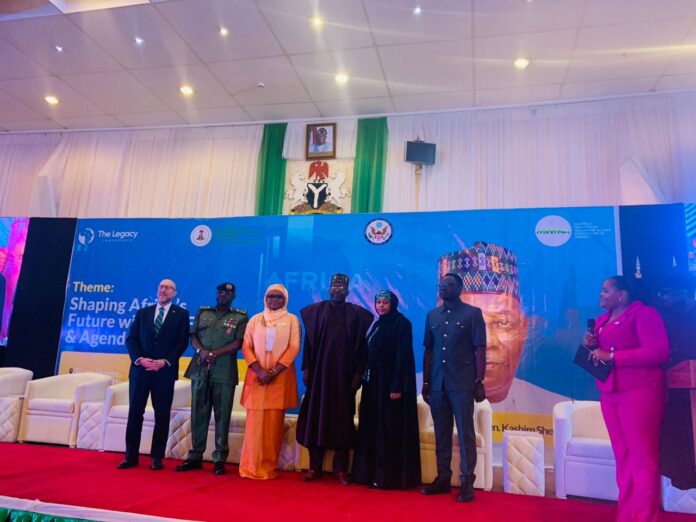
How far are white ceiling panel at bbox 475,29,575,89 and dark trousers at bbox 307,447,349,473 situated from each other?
15.2 feet

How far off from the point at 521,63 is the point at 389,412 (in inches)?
181

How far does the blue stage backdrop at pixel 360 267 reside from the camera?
5.45 metres

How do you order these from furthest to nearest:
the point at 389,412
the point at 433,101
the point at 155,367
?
the point at 433,101 → the point at 155,367 → the point at 389,412

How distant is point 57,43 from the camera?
634 centimetres

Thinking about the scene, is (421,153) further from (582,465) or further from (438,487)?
(438,487)

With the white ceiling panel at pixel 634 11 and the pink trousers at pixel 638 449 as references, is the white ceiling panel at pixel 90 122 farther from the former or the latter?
the pink trousers at pixel 638 449

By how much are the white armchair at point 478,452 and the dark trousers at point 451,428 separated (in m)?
0.27

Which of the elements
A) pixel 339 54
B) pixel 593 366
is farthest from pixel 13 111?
pixel 593 366

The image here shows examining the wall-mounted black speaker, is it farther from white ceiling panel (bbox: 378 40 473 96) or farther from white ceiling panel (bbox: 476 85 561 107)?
white ceiling panel (bbox: 476 85 561 107)

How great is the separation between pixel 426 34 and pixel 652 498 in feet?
16.1

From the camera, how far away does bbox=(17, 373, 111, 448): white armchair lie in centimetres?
501

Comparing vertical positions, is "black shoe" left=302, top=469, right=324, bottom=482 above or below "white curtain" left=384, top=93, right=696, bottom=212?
below

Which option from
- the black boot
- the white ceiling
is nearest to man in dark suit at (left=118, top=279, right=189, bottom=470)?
the black boot

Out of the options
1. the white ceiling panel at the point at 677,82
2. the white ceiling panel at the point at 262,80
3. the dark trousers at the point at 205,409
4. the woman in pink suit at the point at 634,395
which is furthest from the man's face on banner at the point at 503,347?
the white ceiling panel at the point at 262,80
